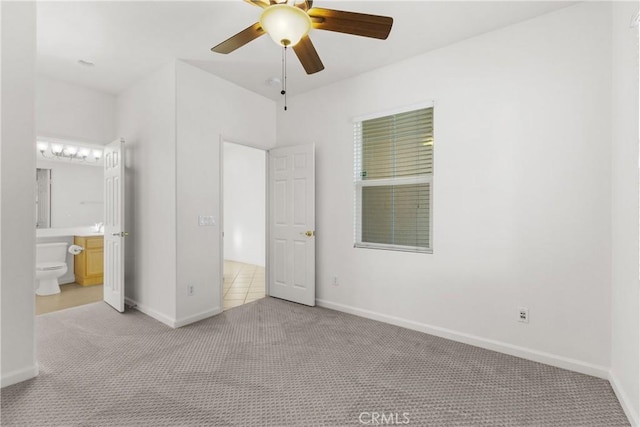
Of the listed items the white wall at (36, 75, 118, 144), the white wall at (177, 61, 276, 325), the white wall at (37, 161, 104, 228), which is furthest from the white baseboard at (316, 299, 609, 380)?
the white wall at (37, 161, 104, 228)

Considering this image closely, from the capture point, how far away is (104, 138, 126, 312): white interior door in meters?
3.50

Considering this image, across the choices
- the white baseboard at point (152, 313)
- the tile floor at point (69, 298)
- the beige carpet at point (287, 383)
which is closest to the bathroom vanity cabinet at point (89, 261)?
the tile floor at point (69, 298)

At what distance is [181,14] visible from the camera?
241cm

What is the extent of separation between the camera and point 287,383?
83.4 inches

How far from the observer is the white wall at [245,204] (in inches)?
256

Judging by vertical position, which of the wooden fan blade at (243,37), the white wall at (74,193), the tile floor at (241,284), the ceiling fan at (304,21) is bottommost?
the tile floor at (241,284)

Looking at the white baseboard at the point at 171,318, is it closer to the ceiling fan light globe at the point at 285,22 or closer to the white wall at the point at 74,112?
the white wall at the point at 74,112

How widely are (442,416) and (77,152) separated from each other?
611 centimetres

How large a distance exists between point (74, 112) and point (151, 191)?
1.52 meters

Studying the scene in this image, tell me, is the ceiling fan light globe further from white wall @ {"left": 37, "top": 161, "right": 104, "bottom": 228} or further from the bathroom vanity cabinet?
white wall @ {"left": 37, "top": 161, "right": 104, "bottom": 228}

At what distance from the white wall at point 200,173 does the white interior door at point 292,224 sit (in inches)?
28.3

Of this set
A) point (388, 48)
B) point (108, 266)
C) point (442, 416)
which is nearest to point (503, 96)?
point (388, 48)

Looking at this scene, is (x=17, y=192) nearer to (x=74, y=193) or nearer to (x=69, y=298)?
(x=69, y=298)

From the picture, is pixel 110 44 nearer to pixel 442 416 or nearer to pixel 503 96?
pixel 503 96
